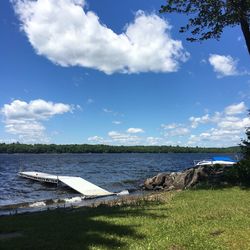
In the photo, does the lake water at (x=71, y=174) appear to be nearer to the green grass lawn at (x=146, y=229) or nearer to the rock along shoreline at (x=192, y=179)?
the rock along shoreline at (x=192, y=179)

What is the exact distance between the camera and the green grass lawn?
8695 mm

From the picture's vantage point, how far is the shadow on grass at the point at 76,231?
28.9ft

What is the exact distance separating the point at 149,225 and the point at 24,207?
14927mm

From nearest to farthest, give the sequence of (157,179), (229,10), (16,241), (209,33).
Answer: (16,241)
(229,10)
(209,33)
(157,179)

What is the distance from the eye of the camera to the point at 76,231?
10195 millimetres

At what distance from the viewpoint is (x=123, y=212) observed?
13.2 metres

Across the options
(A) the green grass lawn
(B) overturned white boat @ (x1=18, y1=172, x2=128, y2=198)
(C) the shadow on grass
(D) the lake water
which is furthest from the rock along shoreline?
(C) the shadow on grass

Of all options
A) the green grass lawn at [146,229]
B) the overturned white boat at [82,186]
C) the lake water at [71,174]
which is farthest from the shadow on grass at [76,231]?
the lake water at [71,174]

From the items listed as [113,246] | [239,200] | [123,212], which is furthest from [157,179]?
[113,246]

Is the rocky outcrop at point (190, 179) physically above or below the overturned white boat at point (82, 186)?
above

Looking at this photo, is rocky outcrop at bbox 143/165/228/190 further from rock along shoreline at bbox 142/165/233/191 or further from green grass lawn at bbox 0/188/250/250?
green grass lawn at bbox 0/188/250/250

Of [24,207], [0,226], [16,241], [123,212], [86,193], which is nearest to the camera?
[16,241]

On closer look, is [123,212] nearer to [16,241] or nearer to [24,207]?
[16,241]

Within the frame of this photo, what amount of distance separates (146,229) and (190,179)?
19702mm
